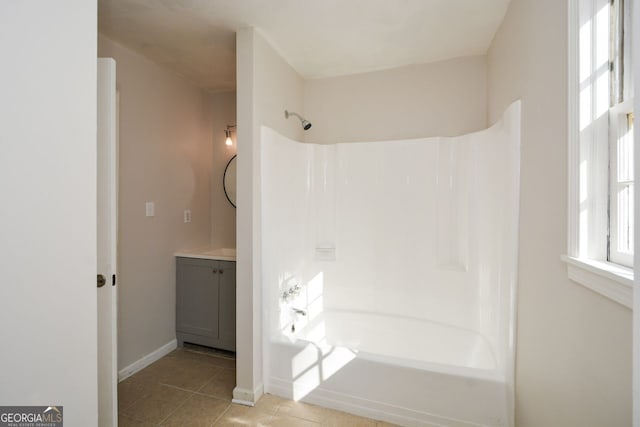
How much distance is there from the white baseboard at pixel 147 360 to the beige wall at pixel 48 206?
1.52 m

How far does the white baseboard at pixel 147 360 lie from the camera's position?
85.4 inches

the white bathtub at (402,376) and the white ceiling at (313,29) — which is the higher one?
the white ceiling at (313,29)

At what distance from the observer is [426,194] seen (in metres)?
2.36

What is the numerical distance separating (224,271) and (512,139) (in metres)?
2.28

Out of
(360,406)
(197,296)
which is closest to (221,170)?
(197,296)

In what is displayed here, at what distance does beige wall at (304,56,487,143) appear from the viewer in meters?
2.37

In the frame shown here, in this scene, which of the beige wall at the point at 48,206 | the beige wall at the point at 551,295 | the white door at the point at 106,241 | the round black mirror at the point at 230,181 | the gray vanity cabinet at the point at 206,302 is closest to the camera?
the beige wall at the point at 48,206

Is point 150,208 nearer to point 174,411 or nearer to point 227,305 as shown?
point 227,305

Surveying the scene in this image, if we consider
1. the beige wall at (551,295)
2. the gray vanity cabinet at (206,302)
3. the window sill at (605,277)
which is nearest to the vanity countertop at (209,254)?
the gray vanity cabinet at (206,302)

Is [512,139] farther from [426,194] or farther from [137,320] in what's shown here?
[137,320]

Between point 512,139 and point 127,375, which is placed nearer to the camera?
point 512,139

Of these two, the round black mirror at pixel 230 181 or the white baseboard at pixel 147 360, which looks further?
the round black mirror at pixel 230 181

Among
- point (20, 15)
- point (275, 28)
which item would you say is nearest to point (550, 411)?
point (20, 15)

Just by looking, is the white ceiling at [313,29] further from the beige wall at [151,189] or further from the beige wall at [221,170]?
the beige wall at [221,170]
